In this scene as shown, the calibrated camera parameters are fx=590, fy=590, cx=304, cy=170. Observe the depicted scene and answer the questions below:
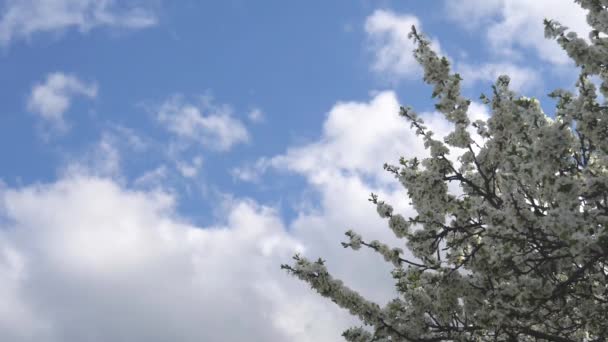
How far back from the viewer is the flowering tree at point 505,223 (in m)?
7.35

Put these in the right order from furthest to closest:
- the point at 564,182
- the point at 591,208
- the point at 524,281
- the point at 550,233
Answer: the point at 524,281, the point at 550,233, the point at 591,208, the point at 564,182

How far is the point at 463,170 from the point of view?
36.5ft

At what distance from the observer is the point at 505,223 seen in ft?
27.9

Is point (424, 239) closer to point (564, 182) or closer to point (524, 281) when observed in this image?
point (524, 281)

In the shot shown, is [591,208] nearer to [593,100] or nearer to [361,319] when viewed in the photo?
[593,100]

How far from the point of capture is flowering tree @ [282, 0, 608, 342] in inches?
289

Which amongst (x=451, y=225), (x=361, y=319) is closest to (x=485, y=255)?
(x=451, y=225)

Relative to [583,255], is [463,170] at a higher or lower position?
higher

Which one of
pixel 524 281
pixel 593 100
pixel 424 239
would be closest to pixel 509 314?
pixel 524 281

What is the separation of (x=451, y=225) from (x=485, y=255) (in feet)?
2.69

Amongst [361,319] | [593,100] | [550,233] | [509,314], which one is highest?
[593,100]

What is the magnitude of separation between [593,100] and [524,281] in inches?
120

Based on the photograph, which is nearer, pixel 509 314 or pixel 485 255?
pixel 509 314

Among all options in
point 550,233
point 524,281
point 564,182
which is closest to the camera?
point 564,182
